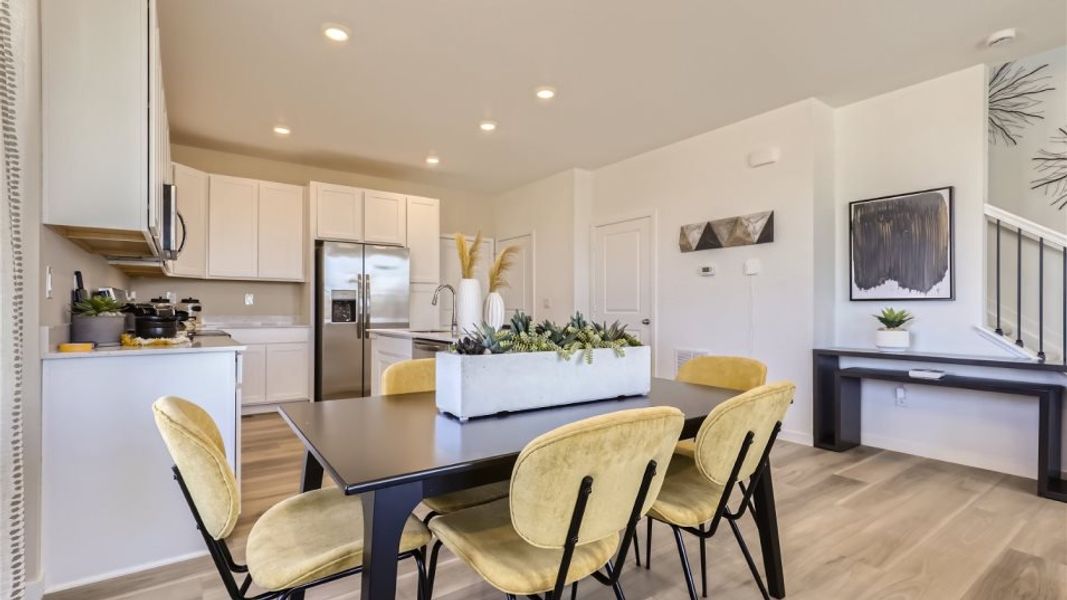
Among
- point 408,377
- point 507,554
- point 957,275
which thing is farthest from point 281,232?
point 957,275

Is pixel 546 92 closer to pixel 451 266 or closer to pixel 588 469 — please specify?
pixel 588 469

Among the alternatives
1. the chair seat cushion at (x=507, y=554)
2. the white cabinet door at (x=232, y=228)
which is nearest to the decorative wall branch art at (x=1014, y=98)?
→ the chair seat cushion at (x=507, y=554)

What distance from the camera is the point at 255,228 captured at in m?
4.89

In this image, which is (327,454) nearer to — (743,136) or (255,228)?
(743,136)

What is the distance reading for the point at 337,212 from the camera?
5145 millimetres

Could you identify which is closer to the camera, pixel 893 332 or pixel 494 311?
pixel 494 311

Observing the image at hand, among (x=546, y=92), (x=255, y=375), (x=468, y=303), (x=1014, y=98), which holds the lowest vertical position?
(x=255, y=375)

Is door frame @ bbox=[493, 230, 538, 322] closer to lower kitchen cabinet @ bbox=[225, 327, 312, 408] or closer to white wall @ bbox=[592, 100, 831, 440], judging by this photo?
white wall @ bbox=[592, 100, 831, 440]

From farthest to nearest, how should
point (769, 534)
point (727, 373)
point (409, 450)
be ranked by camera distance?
point (727, 373)
point (769, 534)
point (409, 450)

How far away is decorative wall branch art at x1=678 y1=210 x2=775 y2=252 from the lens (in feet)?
12.8

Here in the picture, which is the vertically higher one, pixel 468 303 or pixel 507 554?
pixel 468 303

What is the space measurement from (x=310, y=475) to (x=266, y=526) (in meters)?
0.35

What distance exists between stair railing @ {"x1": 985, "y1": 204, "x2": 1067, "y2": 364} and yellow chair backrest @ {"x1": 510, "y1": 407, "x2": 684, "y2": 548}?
10.5ft

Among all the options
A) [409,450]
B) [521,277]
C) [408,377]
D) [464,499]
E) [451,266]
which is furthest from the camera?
[451,266]
